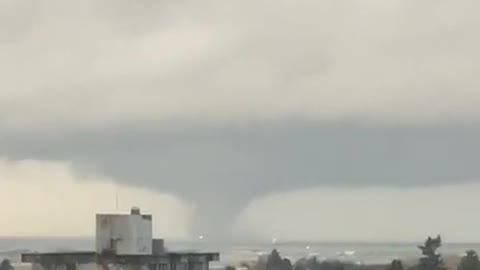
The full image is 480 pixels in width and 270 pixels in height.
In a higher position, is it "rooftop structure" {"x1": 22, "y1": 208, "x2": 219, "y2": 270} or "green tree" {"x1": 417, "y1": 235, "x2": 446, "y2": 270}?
"green tree" {"x1": 417, "y1": 235, "x2": 446, "y2": 270}

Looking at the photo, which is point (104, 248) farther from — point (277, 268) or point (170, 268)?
point (277, 268)

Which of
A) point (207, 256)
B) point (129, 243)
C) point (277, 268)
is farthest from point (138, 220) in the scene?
point (277, 268)

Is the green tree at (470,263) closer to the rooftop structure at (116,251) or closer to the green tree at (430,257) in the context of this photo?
the green tree at (430,257)

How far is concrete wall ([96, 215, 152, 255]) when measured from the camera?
184 feet

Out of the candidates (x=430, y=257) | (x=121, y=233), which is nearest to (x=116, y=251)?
(x=121, y=233)

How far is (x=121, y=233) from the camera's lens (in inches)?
2208

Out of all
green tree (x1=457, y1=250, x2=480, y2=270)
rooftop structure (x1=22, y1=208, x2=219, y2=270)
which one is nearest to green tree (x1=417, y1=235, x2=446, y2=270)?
green tree (x1=457, y1=250, x2=480, y2=270)

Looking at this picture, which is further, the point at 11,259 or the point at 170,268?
the point at 11,259

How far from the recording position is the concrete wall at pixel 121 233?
5603cm

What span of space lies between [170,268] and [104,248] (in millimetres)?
3392

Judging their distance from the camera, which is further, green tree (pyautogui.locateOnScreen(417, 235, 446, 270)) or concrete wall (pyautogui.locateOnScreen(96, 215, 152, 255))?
green tree (pyautogui.locateOnScreen(417, 235, 446, 270))

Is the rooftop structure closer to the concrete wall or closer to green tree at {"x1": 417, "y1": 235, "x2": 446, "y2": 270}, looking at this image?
the concrete wall

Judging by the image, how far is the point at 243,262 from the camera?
7667 inches

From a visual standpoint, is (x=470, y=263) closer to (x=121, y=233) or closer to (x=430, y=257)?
(x=430, y=257)
